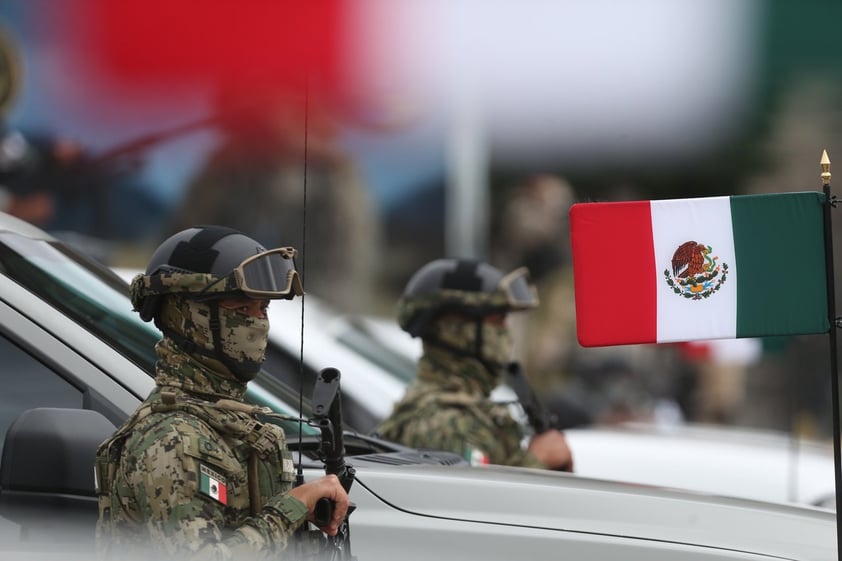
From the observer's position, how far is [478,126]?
56.0 feet

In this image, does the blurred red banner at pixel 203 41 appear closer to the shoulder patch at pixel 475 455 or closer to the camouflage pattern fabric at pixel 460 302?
the camouflage pattern fabric at pixel 460 302

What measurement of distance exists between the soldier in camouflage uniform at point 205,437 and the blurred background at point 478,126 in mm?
8371

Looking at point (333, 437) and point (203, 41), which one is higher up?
point (203, 41)

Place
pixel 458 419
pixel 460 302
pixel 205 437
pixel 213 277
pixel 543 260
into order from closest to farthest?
pixel 205 437
pixel 213 277
pixel 458 419
pixel 460 302
pixel 543 260

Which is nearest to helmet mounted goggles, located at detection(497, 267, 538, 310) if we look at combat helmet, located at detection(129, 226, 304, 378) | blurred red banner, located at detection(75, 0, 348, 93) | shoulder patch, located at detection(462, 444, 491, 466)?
shoulder patch, located at detection(462, 444, 491, 466)

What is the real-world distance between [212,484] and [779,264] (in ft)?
5.00

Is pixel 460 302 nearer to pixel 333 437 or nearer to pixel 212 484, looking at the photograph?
pixel 333 437

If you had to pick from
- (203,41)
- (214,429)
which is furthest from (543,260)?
(214,429)

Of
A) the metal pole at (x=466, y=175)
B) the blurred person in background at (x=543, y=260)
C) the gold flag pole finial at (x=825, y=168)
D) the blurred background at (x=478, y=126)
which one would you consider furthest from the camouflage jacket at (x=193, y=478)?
the blurred person in background at (x=543, y=260)

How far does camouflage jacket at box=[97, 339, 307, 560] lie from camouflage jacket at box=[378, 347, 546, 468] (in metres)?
1.61

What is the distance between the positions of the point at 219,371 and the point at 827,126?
12594mm

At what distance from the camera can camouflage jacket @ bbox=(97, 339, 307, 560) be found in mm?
2912

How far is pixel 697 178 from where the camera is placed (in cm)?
1584

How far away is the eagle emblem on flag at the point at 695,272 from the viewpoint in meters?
3.60
